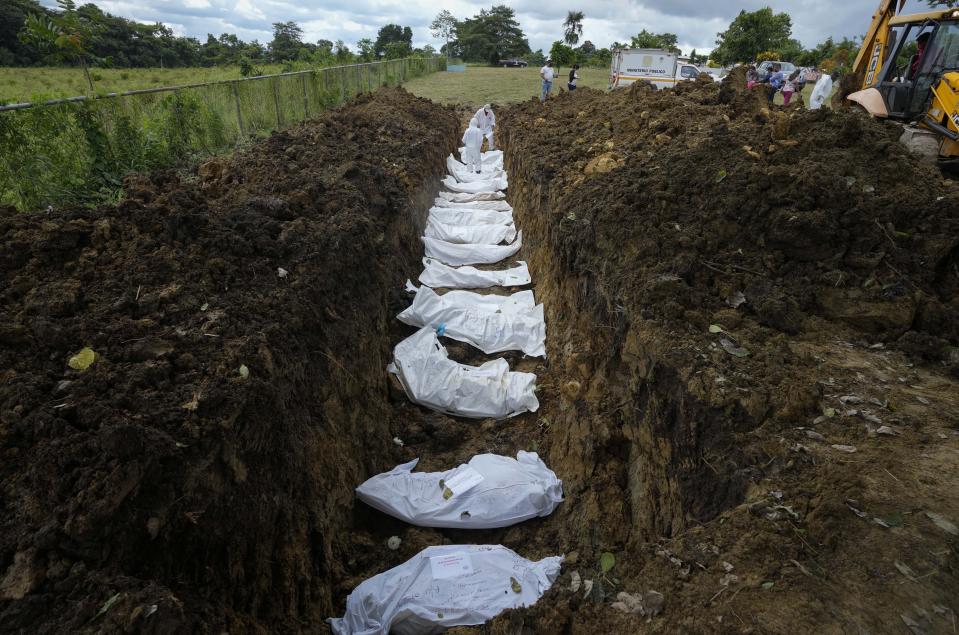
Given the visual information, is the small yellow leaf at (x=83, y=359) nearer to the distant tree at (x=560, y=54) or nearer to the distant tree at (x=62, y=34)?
the distant tree at (x=62, y=34)

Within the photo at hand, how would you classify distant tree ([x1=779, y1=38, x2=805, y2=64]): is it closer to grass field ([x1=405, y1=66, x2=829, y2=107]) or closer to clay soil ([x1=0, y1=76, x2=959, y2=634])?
grass field ([x1=405, y1=66, x2=829, y2=107])

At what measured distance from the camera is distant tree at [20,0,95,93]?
812 centimetres

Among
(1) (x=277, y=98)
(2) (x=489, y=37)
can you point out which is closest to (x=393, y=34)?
(2) (x=489, y=37)

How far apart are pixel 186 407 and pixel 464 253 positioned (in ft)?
19.4

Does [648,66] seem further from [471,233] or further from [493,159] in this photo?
[471,233]

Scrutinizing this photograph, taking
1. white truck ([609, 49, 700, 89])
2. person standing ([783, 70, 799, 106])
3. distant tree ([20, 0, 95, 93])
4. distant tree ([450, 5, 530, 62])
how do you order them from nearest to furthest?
distant tree ([20, 0, 95, 93]) → person standing ([783, 70, 799, 106]) → white truck ([609, 49, 700, 89]) → distant tree ([450, 5, 530, 62])

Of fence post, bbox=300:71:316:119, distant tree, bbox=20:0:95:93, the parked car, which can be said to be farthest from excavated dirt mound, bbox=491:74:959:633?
the parked car

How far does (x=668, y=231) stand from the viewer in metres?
4.79

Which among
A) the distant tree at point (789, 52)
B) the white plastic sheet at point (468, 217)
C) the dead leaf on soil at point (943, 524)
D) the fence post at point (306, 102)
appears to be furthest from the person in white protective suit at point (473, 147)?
the distant tree at point (789, 52)

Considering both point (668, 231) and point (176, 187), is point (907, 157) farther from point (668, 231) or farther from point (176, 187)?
point (176, 187)

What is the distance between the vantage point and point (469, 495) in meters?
4.20

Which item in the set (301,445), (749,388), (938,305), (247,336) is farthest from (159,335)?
(938,305)

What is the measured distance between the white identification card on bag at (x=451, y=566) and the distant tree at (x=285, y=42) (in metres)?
39.8

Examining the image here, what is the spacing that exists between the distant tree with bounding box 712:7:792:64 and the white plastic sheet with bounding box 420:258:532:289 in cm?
2912
